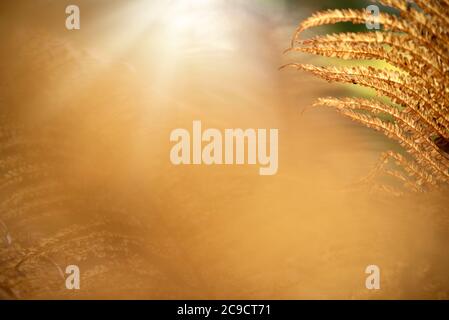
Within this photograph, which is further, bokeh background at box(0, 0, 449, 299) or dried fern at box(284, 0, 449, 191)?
bokeh background at box(0, 0, 449, 299)

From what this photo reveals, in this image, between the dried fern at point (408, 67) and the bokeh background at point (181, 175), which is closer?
the dried fern at point (408, 67)

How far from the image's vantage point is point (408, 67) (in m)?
0.65

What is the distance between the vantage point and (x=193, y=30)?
1.10 m

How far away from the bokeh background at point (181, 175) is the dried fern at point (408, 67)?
0.20 meters

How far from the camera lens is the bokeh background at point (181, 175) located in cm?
83

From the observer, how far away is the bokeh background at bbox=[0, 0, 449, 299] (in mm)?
833

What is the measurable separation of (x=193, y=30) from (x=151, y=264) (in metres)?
0.68

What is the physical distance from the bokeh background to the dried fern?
200 mm

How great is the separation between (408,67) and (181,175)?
57 centimetres

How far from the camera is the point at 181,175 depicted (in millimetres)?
958

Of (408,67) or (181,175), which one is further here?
(181,175)
